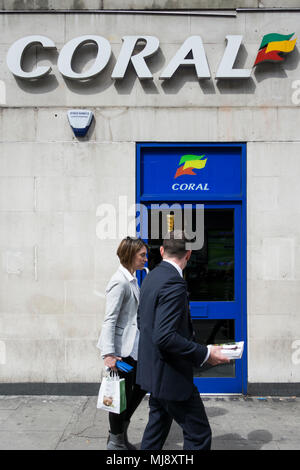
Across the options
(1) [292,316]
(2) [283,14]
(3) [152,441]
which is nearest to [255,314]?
(1) [292,316]

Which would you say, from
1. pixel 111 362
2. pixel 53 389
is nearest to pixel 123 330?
pixel 111 362

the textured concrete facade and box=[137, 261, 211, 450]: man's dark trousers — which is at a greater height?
the textured concrete facade

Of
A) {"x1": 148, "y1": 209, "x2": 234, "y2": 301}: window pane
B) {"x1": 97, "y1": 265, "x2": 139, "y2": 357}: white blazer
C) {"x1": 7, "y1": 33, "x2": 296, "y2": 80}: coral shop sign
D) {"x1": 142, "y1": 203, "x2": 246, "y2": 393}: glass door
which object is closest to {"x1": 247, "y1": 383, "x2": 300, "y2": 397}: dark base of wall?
{"x1": 142, "y1": 203, "x2": 246, "y2": 393}: glass door

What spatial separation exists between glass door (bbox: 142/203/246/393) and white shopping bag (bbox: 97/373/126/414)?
2276mm

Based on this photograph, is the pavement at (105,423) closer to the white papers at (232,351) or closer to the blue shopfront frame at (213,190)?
the blue shopfront frame at (213,190)

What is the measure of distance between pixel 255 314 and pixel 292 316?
1.61ft

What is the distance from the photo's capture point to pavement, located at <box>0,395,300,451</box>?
4301mm

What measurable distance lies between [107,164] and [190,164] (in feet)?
3.67

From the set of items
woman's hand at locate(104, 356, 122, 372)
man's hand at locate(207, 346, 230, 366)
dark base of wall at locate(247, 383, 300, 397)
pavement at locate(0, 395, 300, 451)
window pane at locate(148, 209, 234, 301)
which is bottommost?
pavement at locate(0, 395, 300, 451)

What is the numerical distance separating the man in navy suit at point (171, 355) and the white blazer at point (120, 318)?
0.60m

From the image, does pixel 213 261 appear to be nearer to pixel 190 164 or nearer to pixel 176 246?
pixel 190 164

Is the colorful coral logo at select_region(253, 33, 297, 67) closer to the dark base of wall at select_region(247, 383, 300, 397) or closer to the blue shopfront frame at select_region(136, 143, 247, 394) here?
the blue shopfront frame at select_region(136, 143, 247, 394)

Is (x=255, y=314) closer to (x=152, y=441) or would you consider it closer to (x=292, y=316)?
(x=292, y=316)

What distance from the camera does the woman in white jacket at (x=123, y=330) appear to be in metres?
3.86
